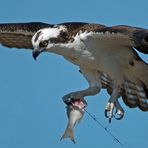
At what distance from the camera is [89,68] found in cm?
2212

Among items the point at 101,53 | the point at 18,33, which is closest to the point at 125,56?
the point at 101,53

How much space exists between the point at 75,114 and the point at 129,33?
5.31 ft

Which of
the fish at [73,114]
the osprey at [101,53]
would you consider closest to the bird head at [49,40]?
the osprey at [101,53]

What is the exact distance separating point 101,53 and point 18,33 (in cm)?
197

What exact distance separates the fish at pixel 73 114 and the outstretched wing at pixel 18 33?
6.03ft

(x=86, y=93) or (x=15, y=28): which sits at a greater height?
(x=15, y=28)

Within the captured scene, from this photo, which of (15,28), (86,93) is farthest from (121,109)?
(15,28)

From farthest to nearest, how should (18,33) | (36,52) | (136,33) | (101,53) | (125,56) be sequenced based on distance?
1. (18,33)
2. (125,56)
3. (101,53)
4. (36,52)
5. (136,33)

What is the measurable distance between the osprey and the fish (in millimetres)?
154

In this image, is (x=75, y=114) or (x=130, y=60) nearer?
(x=75, y=114)

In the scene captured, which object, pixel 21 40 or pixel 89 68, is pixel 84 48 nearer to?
pixel 89 68

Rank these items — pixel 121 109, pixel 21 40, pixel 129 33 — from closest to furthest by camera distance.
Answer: pixel 129 33 < pixel 121 109 < pixel 21 40

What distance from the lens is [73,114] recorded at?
2061 centimetres

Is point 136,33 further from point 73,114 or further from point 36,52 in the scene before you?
point 36,52
